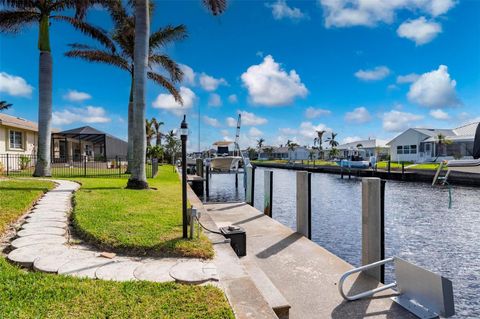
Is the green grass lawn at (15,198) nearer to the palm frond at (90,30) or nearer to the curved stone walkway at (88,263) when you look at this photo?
the curved stone walkway at (88,263)

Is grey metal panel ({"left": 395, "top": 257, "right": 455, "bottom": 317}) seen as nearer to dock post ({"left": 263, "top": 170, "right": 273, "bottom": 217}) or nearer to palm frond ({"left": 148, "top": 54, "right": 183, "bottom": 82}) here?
dock post ({"left": 263, "top": 170, "right": 273, "bottom": 217})

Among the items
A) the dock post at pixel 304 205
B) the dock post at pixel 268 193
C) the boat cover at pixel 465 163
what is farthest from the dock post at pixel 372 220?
the dock post at pixel 268 193

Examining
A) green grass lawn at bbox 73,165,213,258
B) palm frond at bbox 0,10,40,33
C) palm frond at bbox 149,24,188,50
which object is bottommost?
green grass lawn at bbox 73,165,213,258

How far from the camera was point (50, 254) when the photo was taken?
4738 millimetres

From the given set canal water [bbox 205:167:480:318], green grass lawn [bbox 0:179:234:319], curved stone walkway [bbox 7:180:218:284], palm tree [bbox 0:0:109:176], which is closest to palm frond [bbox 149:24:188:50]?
palm tree [bbox 0:0:109:176]

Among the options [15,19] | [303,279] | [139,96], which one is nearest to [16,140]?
[15,19]

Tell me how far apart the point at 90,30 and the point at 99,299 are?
59.1 ft

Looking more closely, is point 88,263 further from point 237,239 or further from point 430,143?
point 430,143

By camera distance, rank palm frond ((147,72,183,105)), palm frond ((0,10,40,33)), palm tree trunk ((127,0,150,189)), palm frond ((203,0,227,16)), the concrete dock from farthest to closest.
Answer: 1. palm frond ((147,72,183,105))
2. palm frond ((0,10,40,33))
3. palm frond ((203,0,227,16))
4. palm tree trunk ((127,0,150,189))
5. the concrete dock

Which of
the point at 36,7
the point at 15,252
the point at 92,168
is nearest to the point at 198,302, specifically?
the point at 15,252

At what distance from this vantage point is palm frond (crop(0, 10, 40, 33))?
1575 centimetres

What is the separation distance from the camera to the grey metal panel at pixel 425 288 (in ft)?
13.4

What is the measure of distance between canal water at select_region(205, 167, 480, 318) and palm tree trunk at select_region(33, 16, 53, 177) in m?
10.1

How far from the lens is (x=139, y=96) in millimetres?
12477
